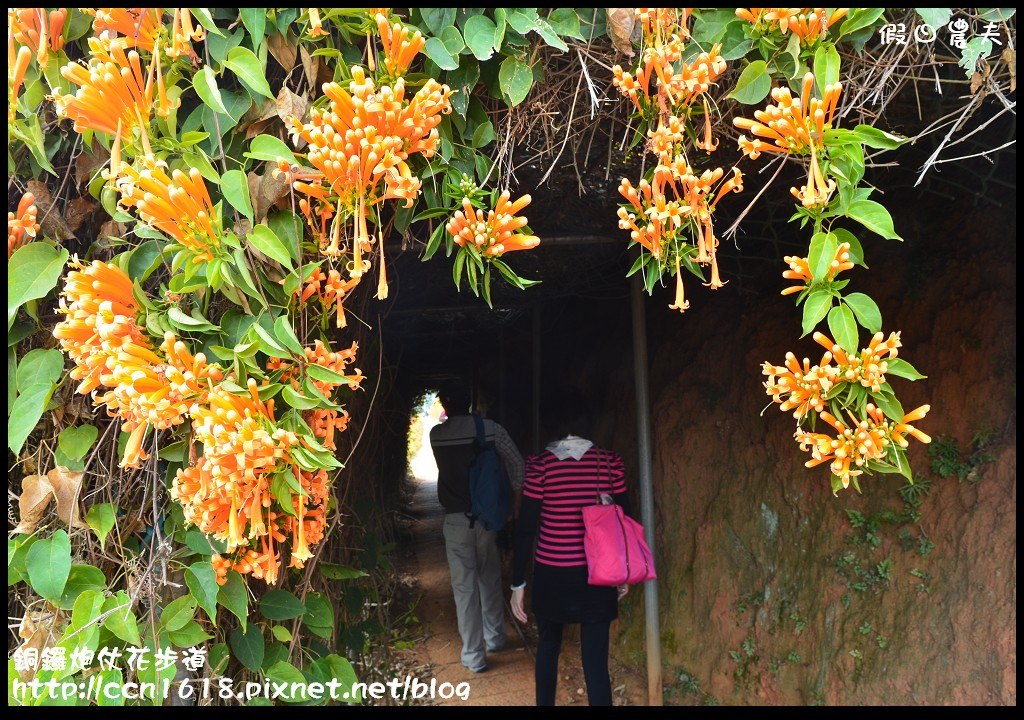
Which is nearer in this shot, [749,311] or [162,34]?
[162,34]

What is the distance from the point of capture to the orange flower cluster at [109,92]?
0.97 metres

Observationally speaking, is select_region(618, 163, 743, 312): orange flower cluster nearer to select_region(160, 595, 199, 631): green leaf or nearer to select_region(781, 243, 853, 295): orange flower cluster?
select_region(781, 243, 853, 295): orange flower cluster

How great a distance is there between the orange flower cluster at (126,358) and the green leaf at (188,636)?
388 millimetres

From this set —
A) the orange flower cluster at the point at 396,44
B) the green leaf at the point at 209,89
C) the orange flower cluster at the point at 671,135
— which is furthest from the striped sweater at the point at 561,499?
the green leaf at the point at 209,89

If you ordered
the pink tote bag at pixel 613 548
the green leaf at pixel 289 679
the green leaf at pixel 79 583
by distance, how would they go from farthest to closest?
1. the pink tote bag at pixel 613 548
2. the green leaf at pixel 289 679
3. the green leaf at pixel 79 583

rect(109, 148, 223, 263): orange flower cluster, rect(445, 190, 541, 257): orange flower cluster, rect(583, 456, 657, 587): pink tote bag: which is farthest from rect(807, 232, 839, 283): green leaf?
rect(583, 456, 657, 587): pink tote bag

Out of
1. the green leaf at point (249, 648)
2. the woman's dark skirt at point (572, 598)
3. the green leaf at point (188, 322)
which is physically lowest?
the woman's dark skirt at point (572, 598)

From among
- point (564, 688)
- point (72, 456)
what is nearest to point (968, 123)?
point (72, 456)

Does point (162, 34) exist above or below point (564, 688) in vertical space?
above

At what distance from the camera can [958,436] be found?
272cm

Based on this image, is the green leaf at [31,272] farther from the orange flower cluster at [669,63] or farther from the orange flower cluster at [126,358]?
the orange flower cluster at [669,63]

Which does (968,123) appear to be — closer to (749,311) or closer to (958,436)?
(958,436)

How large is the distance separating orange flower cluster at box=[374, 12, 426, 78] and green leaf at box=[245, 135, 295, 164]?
0.67ft

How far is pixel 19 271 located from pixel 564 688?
3711 millimetres
